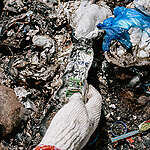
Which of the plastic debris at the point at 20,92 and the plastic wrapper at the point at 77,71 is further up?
the plastic wrapper at the point at 77,71

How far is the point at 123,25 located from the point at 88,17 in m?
0.40

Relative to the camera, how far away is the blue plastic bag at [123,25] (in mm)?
2160

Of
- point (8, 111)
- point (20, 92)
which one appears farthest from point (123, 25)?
point (8, 111)

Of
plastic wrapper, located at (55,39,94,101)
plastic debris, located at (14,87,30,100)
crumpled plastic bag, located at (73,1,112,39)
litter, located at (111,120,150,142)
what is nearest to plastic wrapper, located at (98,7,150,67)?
crumpled plastic bag, located at (73,1,112,39)

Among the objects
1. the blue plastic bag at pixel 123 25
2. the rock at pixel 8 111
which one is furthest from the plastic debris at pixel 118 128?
the rock at pixel 8 111

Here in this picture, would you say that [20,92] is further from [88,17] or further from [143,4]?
[143,4]

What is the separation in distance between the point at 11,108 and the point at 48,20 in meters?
1.22

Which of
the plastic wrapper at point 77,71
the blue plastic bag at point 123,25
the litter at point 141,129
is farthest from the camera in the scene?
the blue plastic bag at point 123,25

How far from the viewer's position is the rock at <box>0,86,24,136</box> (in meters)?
1.96

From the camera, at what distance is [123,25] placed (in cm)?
219

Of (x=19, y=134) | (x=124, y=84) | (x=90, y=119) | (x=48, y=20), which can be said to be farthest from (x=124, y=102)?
(x=48, y=20)

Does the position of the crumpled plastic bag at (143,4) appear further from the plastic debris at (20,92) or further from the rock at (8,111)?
the rock at (8,111)

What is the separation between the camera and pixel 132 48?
214 cm

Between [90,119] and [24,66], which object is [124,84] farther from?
[24,66]
